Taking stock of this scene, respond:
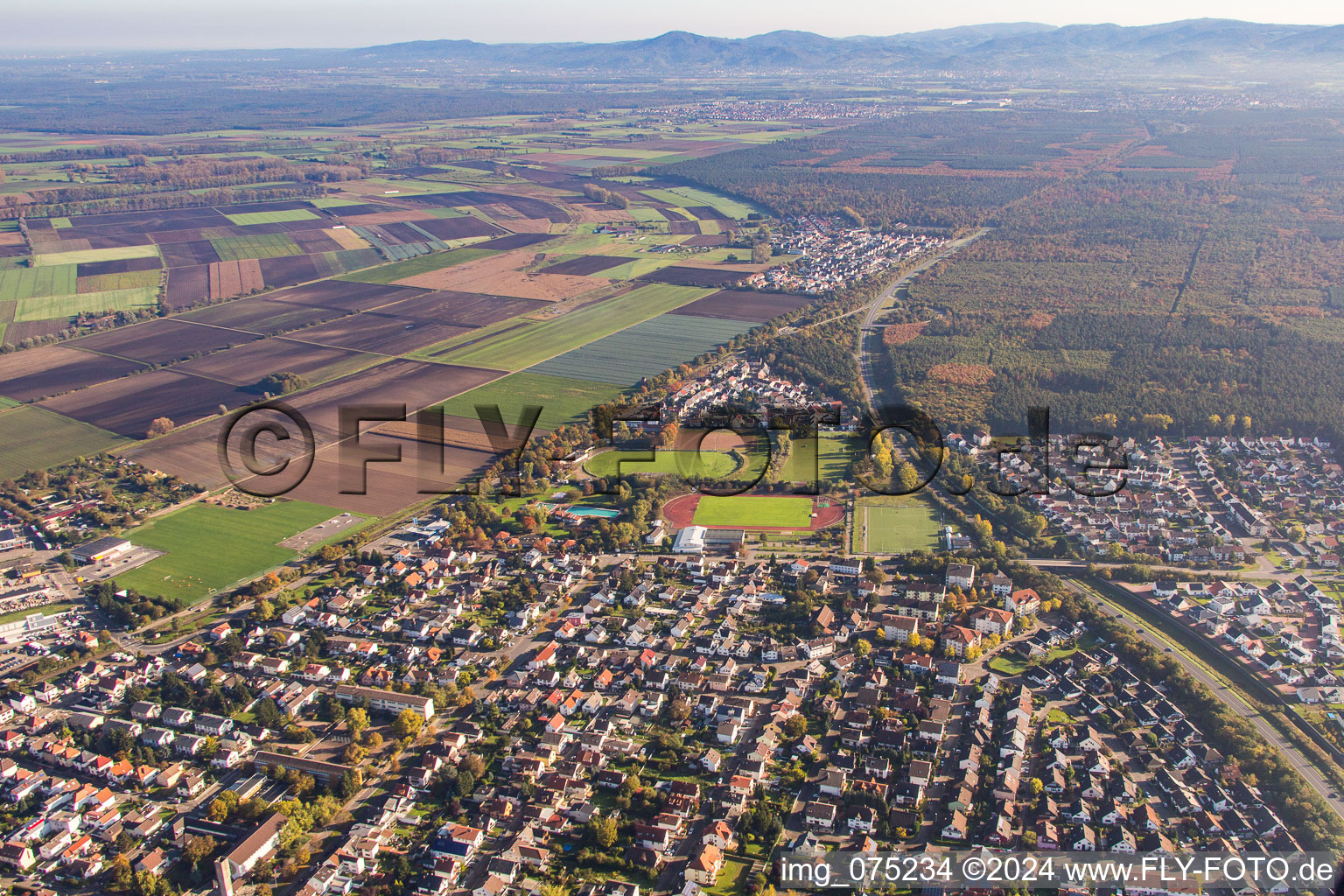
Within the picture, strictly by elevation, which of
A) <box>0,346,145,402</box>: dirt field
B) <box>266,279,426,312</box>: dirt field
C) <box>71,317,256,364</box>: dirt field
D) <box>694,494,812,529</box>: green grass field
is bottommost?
<box>694,494,812,529</box>: green grass field

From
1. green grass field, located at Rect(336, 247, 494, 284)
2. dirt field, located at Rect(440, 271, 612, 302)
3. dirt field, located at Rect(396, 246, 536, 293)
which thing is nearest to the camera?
dirt field, located at Rect(440, 271, 612, 302)

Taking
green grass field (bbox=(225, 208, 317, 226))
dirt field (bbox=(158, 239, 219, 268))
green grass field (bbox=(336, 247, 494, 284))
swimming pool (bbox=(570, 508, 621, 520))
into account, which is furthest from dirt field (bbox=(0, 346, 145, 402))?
green grass field (bbox=(225, 208, 317, 226))

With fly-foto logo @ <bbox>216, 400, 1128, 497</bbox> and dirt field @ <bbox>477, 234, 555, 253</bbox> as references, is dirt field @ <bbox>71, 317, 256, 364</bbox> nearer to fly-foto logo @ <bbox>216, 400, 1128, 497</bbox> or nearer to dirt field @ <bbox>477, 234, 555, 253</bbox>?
fly-foto logo @ <bbox>216, 400, 1128, 497</bbox>

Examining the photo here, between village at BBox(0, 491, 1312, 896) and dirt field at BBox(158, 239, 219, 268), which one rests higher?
dirt field at BBox(158, 239, 219, 268)

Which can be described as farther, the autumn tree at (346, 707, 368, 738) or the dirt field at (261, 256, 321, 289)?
the dirt field at (261, 256, 321, 289)

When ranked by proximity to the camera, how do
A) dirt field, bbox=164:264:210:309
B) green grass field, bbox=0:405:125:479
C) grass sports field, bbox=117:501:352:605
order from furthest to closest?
dirt field, bbox=164:264:210:309 < green grass field, bbox=0:405:125:479 < grass sports field, bbox=117:501:352:605

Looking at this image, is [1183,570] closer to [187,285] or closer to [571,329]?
[571,329]
